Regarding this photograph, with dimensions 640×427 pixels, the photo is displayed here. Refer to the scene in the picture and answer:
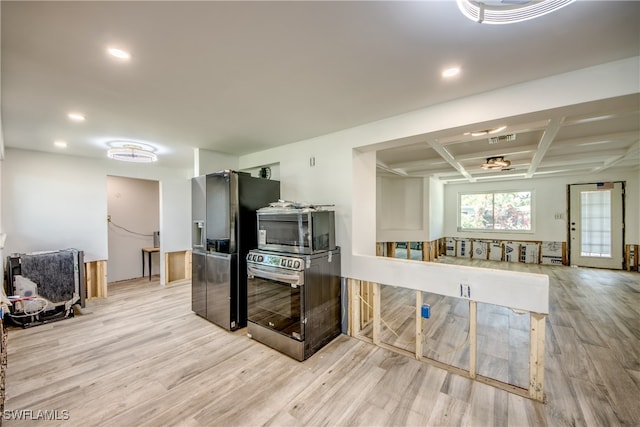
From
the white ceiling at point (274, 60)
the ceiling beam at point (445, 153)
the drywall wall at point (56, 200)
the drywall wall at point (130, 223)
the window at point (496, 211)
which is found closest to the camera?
the white ceiling at point (274, 60)

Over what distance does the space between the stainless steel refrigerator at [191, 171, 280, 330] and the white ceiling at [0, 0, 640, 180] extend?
72 cm

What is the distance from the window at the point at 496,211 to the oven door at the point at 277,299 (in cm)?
763

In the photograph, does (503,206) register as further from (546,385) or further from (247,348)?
(247,348)

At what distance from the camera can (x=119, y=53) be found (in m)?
1.63

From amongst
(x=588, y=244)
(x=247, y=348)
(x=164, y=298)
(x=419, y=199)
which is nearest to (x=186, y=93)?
(x=247, y=348)

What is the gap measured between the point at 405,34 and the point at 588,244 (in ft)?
27.7

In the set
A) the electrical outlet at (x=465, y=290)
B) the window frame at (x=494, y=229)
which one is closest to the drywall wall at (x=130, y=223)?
the electrical outlet at (x=465, y=290)

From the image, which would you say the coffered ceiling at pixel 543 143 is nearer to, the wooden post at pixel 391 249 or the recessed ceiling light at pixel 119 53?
the wooden post at pixel 391 249

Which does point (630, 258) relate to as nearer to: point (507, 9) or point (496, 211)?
point (496, 211)

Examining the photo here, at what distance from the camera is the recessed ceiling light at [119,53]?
1595 millimetres

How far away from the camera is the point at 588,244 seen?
660 centimetres

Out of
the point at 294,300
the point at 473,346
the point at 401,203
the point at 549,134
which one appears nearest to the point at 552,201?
the point at 401,203

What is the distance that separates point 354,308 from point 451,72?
252 centimetres

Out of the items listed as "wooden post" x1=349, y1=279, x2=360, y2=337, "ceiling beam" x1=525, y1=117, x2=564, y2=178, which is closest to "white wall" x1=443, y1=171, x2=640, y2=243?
"ceiling beam" x1=525, y1=117, x2=564, y2=178
